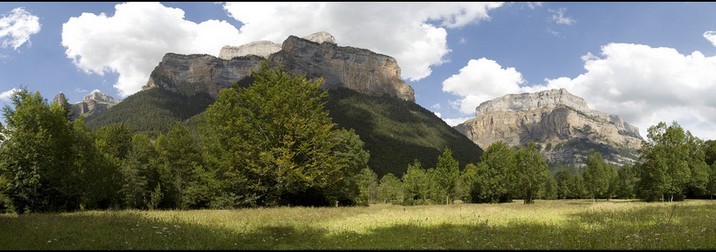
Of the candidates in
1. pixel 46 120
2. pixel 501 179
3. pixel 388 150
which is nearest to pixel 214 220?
pixel 46 120

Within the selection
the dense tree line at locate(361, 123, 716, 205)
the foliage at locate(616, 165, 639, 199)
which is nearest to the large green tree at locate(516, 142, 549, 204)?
the dense tree line at locate(361, 123, 716, 205)

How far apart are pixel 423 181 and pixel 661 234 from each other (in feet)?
173

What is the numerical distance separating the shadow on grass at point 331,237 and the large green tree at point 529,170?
4236 centimetres

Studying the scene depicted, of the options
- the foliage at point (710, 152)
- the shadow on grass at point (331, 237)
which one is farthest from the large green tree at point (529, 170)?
the foliage at point (710, 152)

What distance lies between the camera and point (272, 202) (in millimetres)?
29234

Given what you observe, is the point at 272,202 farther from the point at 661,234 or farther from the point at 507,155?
the point at 507,155

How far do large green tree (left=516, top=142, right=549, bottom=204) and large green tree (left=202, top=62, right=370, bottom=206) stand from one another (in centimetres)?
3598

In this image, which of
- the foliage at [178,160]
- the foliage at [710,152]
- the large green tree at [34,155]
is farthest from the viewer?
the foliage at [710,152]

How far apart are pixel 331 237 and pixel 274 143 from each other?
16.1 meters

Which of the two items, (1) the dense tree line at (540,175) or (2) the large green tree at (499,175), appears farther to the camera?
(2) the large green tree at (499,175)

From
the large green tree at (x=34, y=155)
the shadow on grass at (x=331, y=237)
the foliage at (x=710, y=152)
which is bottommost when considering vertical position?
→ the shadow on grass at (x=331, y=237)

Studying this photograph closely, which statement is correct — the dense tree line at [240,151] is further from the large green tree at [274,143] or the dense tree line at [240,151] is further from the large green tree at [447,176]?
the large green tree at [447,176]

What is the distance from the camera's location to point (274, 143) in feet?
94.2

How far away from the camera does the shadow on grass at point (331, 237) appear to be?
11.4 m
